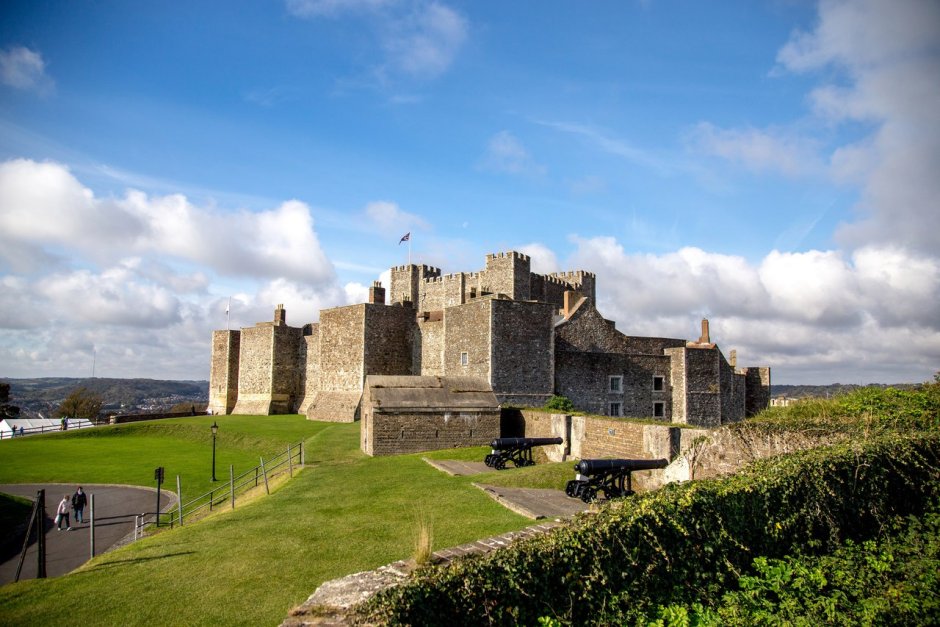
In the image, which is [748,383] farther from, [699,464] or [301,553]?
[301,553]

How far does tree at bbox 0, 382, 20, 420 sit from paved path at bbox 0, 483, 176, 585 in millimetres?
52131

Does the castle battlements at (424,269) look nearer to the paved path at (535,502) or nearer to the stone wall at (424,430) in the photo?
the stone wall at (424,430)

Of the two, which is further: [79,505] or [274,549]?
[79,505]

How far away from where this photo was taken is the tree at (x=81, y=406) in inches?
2762

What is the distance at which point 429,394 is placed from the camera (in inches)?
847

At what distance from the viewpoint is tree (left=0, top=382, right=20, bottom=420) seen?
64625 mm

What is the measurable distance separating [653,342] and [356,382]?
68.0ft

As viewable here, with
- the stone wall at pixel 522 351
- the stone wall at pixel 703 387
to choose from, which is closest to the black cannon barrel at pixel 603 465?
the stone wall at pixel 522 351

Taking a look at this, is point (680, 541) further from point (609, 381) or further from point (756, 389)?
point (756, 389)

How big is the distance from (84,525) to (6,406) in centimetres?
6134

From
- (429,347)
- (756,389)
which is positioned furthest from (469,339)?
(756,389)

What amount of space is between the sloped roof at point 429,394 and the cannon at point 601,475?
916 centimetres

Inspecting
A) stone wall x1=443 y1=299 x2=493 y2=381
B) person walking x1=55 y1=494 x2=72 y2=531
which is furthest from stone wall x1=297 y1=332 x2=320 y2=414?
person walking x1=55 y1=494 x2=72 y2=531

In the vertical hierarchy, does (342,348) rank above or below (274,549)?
above
